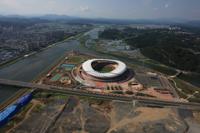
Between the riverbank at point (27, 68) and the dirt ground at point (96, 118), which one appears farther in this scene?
the riverbank at point (27, 68)

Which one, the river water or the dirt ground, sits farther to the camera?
the river water

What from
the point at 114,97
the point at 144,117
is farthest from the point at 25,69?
the point at 144,117

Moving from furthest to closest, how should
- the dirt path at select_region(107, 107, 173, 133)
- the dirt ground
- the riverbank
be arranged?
the riverbank → the dirt path at select_region(107, 107, 173, 133) → the dirt ground

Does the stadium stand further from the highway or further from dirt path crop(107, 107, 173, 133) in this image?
dirt path crop(107, 107, 173, 133)

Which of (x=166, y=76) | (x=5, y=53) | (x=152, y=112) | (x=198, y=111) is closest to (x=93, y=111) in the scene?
(x=152, y=112)

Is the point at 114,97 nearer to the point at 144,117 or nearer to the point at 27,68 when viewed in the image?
the point at 144,117

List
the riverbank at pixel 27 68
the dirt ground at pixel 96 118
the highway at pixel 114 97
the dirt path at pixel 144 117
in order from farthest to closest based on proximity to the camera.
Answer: the riverbank at pixel 27 68 → the highway at pixel 114 97 → the dirt path at pixel 144 117 → the dirt ground at pixel 96 118

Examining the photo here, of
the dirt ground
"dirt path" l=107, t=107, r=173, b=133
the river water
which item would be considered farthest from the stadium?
"dirt path" l=107, t=107, r=173, b=133

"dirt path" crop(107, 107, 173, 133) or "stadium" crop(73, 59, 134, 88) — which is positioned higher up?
"stadium" crop(73, 59, 134, 88)

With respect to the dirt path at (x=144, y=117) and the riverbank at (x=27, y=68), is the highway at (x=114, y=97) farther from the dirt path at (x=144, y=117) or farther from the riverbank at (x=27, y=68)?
the riverbank at (x=27, y=68)

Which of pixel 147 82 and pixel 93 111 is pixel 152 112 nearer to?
pixel 93 111

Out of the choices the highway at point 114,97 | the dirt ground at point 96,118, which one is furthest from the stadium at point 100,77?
the dirt ground at point 96,118

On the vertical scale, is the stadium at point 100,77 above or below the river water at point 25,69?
above
